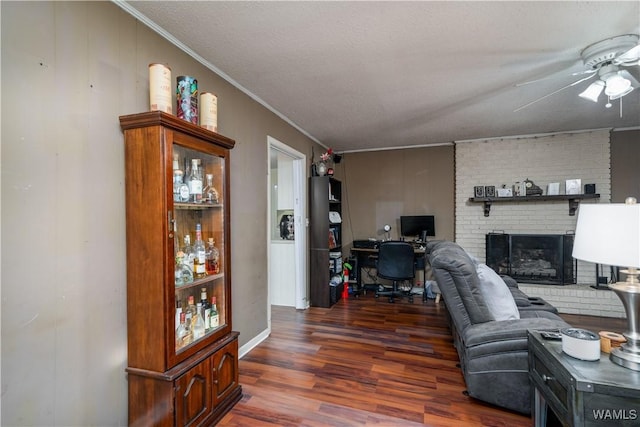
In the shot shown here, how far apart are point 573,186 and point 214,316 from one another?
5.02 meters

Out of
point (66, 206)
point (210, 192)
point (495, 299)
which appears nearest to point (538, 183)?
point (495, 299)

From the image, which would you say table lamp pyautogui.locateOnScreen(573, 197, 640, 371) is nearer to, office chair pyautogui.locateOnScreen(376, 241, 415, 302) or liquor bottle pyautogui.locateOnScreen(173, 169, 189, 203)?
liquor bottle pyautogui.locateOnScreen(173, 169, 189, 203)

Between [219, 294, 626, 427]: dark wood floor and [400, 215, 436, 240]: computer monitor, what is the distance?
60.3 inches

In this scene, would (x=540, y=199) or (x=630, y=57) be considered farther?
(x=540, y=199)

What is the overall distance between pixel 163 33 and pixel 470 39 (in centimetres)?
208

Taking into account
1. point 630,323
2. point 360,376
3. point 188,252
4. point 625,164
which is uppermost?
point 625,164

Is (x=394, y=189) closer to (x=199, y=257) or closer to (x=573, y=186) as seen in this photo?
(x=573, y=186)

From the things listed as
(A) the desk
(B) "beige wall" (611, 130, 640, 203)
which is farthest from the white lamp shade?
(B) "beige wall" (611, 130, 640, 203)

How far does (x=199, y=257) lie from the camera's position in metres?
1.92

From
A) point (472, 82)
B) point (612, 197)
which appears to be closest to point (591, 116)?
point (612, 197)

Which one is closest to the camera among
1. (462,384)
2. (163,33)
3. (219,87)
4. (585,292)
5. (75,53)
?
(75,53)

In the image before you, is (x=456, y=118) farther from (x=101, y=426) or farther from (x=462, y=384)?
(x=101, y=426)

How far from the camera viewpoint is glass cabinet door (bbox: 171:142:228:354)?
1.74 m

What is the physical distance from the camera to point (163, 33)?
1879 millimetres
